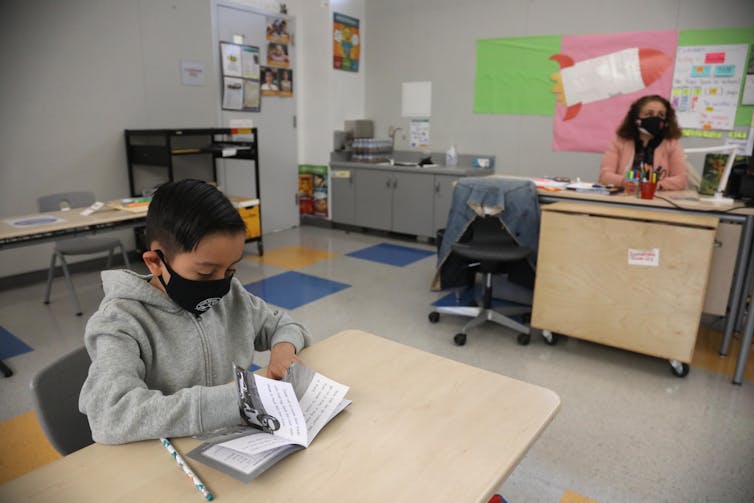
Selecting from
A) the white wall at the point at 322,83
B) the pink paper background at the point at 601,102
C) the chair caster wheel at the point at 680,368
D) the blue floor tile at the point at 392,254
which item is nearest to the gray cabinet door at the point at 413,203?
the blue floor tile at the point at 392,254

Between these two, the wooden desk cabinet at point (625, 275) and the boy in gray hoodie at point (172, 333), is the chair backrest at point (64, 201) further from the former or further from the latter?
the wooden desk cabinet at point (625, 275)

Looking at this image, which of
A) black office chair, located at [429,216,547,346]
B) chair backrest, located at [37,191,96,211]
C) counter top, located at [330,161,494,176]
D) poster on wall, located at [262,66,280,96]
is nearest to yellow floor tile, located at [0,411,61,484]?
chair backrest, located at [37,191,96,211]

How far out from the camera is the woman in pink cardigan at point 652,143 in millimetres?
3490

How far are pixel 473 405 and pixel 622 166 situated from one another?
3.21m

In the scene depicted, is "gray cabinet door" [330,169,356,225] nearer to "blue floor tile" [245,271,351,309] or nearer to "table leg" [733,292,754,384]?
"blue floor tile" [245,271,351,309]

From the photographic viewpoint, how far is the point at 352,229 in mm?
6219

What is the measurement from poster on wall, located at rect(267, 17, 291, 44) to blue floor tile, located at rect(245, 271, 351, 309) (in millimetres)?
2766

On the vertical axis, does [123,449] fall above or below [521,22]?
below

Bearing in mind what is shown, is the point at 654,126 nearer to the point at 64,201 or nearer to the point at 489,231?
the point at 489,231

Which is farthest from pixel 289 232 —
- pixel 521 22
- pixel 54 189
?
pixel 521 22

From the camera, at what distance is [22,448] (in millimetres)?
2109

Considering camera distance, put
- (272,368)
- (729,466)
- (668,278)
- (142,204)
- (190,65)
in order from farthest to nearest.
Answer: (190,65) < (142,204) < (668,278) < (729,466) < (272,368)

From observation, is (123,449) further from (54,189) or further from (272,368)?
(54,189)

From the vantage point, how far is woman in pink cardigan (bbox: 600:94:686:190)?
11.5ft
